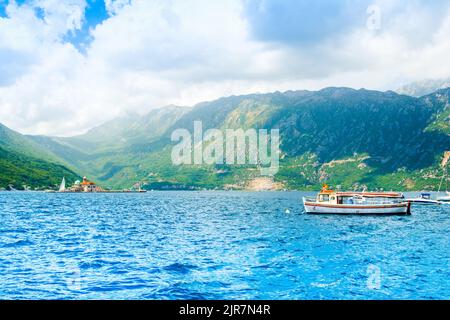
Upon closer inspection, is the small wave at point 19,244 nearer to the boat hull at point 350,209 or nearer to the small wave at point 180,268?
the small wave at point 180,268

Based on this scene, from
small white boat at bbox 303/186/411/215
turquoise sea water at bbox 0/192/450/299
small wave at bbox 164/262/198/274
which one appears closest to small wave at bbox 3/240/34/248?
turquoise sea water at bbox 0/192/450/299

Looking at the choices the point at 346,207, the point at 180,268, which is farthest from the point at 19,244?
the point at 346,207

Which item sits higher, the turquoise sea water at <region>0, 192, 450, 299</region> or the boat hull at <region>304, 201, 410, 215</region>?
the turquoise sea water at <region>0, 192, 450, 299</region>

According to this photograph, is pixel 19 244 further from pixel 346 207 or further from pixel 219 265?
pixel 346 207

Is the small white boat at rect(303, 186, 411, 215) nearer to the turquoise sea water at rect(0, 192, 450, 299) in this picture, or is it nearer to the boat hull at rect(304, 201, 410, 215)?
the boat hull at rect(304, 201, 410, 215)

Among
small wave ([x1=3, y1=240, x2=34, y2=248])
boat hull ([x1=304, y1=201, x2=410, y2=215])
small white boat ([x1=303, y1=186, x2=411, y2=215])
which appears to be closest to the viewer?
small wave ([x1=3, y1=240, x2=34, y2=248])

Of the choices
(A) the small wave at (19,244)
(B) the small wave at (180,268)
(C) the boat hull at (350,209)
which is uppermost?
(B) the small wave at (180,268)

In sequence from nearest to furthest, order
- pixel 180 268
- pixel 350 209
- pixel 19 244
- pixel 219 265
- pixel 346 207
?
pixel 180 268, pixel 219 265, pixel 19 244, pixel 346 207, pixel 350 209

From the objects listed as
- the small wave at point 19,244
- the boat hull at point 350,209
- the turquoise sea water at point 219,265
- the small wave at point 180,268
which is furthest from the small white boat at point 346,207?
the small wave at point 180,268
